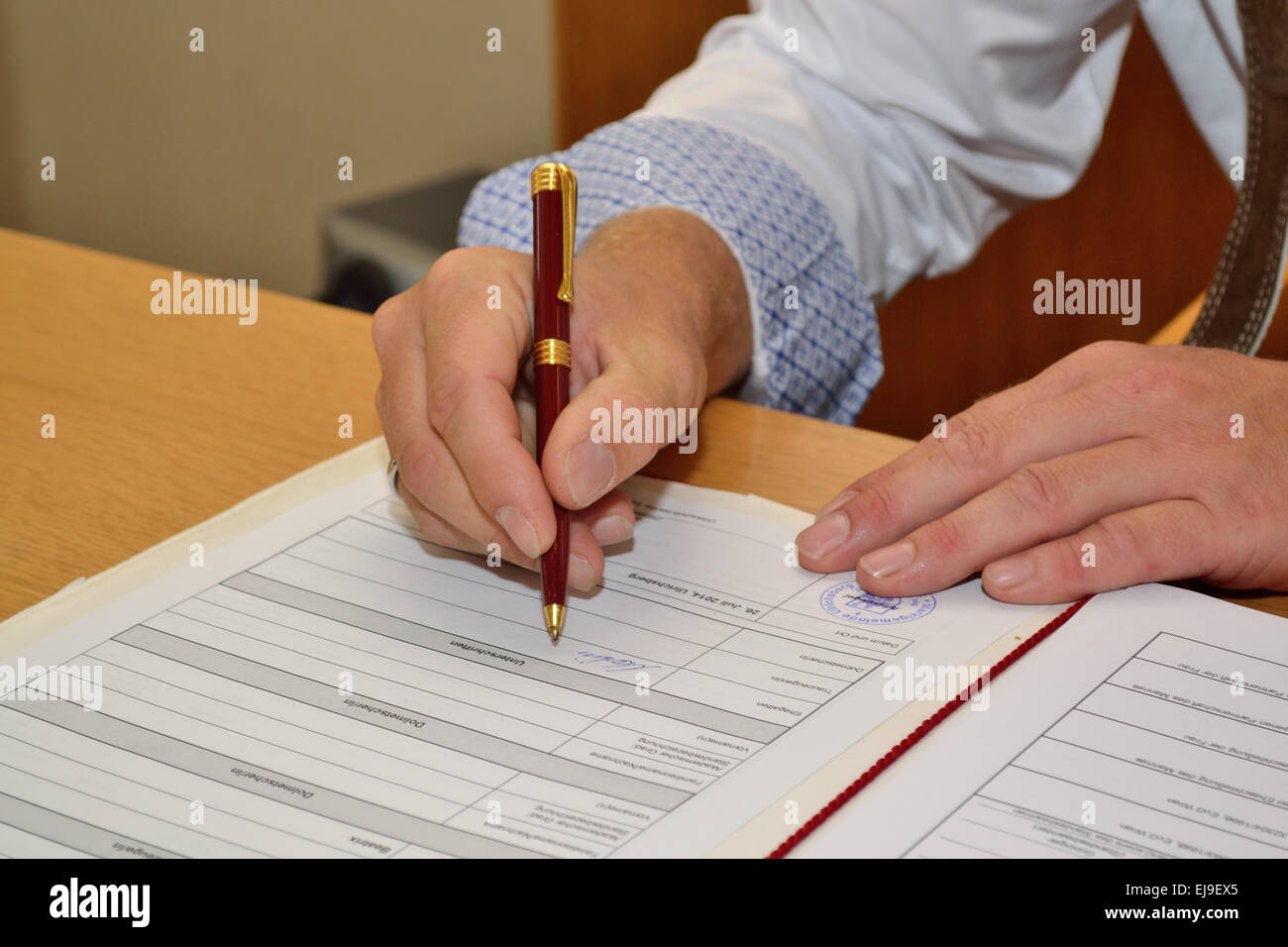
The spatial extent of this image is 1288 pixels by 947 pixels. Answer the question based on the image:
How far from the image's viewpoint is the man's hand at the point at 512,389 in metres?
0.52

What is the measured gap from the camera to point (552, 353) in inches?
21.9

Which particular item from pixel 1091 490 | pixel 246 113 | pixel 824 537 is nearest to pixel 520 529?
pixel 824 537

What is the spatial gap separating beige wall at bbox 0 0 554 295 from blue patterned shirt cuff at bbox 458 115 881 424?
153 cm

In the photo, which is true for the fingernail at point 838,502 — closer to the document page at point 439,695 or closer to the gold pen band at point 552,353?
the document page at point 439,695

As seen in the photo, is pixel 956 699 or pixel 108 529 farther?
pixel 108 529

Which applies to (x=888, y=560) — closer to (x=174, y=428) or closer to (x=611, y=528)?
(x=611, y=528)

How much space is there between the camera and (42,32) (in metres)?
2.80

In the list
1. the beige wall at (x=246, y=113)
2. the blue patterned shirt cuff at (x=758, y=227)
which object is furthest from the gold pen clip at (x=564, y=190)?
the beige wall at (x=246, y=113)

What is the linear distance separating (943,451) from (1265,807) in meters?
0.22


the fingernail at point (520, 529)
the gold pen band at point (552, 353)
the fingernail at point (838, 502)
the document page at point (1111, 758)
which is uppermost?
the gold pen band at point (552, 353)

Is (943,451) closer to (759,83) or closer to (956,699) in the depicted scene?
(956,699)

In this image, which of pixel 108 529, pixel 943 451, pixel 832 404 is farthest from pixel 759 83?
pixel 108 529
